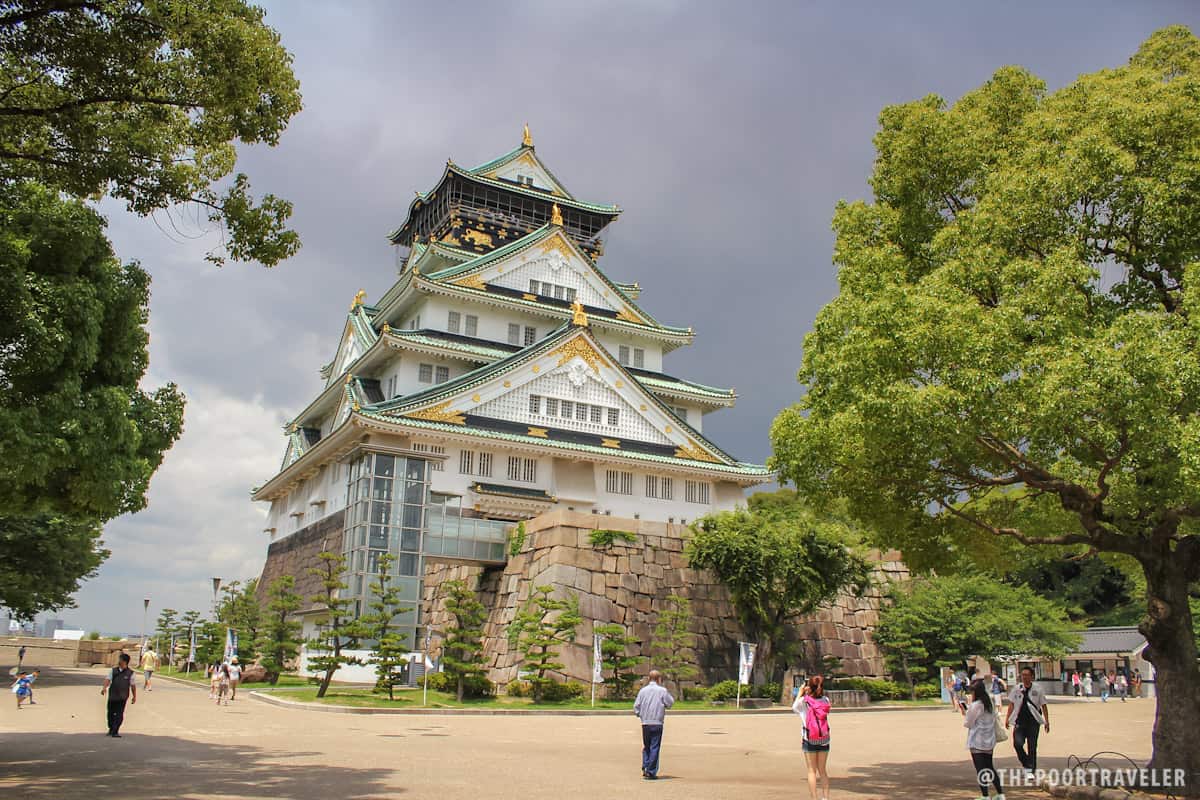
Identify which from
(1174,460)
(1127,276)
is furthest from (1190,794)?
(1127,276)

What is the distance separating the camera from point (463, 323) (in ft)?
139

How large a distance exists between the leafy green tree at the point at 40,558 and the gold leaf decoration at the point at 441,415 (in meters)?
12.5

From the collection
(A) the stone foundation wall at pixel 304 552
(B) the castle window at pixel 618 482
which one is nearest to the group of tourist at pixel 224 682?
(A) the stone foundation wall at pixel 304 552

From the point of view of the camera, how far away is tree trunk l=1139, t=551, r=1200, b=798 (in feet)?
35.8

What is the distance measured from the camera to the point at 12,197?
10734 millimetres

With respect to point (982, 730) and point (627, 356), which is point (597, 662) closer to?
point (982, 730)

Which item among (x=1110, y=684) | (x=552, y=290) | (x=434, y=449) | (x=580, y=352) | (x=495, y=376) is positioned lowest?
(x=1110, y=684)

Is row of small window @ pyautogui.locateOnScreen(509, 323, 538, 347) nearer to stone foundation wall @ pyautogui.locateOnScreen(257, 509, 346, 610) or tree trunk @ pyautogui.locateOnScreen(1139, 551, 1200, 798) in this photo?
stone foundation wall @ pyautogui.locateOnScreen(257, 509, 346, 610)

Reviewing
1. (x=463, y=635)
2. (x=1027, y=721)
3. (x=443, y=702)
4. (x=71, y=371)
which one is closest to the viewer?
(x=71, y=371)

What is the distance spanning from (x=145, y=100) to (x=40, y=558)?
98.6ft

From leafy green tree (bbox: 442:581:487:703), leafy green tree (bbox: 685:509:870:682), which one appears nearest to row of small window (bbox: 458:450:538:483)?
leafy green tree (bbox: 442:581:487:703)

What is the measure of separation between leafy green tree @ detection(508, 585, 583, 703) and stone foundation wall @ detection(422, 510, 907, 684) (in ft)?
2.15

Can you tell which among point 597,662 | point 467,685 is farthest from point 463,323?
point 597,662

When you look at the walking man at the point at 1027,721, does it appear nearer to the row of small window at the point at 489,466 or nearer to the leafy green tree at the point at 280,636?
the leafy green tree at the point at 280,636
